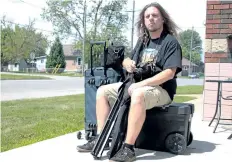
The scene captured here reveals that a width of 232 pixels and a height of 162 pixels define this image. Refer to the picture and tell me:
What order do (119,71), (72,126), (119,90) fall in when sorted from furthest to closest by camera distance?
(72,126) → (119,71) → (119,90)

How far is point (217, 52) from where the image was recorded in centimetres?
533

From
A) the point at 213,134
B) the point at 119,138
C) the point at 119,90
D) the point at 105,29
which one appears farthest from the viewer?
the point at 105,29

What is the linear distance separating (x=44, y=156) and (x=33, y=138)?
130cm

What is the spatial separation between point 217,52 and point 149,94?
2.67 m

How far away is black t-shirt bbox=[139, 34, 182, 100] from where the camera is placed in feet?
10.5

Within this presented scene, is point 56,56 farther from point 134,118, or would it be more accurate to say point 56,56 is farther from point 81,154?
point 134,118

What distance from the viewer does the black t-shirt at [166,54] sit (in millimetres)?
3195

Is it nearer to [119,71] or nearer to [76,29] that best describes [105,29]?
[76,29]

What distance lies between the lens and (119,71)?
144 inches

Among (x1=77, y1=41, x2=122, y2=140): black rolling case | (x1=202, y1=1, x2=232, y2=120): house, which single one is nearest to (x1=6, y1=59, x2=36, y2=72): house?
(x1=202, y1=1, x2=232, y2=120): house

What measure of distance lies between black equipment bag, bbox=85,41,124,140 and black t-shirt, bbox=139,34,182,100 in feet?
1.10

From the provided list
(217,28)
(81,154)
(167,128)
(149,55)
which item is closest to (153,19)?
(149,55)

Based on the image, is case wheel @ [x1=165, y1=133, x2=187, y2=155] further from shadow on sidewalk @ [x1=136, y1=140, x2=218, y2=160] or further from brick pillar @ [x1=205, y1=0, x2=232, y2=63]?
brick pillar @ [x1=205, y1=0, x2=232, y2=63]

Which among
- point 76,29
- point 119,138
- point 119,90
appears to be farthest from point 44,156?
point 76,29
